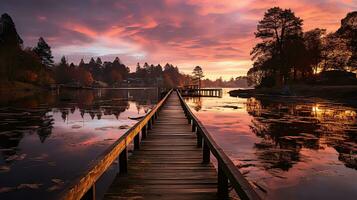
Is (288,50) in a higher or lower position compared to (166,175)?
higher

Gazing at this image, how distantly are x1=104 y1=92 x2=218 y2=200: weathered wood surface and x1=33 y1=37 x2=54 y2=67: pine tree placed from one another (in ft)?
347

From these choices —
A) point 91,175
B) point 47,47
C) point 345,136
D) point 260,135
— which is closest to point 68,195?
point 91,175

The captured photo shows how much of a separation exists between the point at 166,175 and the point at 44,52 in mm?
110501

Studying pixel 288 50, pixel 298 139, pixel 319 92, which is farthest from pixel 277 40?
pixel 298 139

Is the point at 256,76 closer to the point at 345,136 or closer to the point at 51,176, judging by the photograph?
the point at 345,136

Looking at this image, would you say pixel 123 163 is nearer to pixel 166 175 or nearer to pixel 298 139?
pixel 166 175

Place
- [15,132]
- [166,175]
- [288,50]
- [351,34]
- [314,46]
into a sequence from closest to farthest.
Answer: [166,175]
[15,132]
[351,34]
[288,50]
[314,46]

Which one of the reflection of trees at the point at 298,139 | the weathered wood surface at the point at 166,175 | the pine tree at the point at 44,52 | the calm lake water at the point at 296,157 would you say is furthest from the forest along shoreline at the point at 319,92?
the pine tree at the point at 44,52

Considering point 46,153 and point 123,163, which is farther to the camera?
point 46,153

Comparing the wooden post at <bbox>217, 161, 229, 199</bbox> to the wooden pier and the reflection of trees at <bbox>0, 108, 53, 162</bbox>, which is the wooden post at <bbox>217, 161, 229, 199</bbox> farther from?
the reflection of trees at <bbox>0, 108, 53, 162</bbox>

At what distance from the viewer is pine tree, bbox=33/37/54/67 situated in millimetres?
104269

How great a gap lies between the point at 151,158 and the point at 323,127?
14508 mm

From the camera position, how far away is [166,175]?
709 cm

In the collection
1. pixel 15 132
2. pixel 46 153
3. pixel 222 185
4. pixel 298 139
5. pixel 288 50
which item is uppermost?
pixel 288 50
